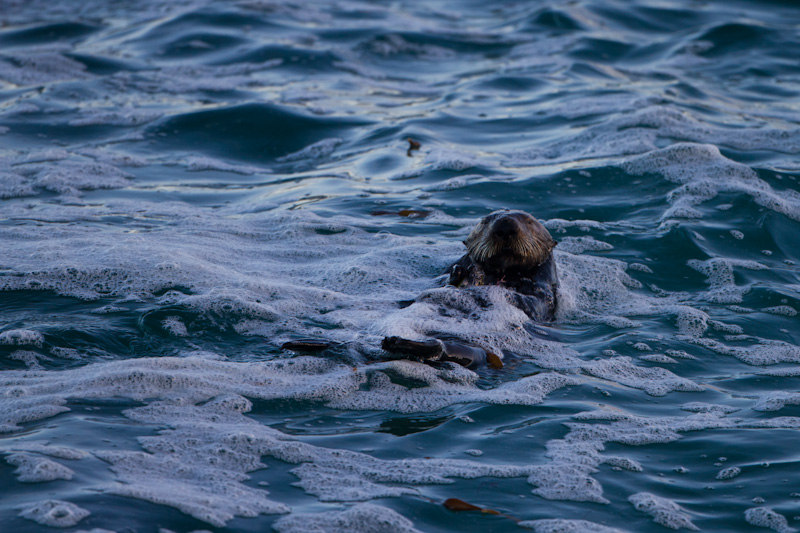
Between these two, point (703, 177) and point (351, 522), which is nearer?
point (351, 522)

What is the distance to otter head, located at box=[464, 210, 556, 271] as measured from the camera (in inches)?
236

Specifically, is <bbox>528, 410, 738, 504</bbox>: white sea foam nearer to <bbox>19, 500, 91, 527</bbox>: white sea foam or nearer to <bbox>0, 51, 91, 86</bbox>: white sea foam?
<bbox>19, 500, 91, 527</bbox>: white sea foam

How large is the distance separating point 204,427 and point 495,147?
6.59 m

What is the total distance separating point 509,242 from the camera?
237 inches

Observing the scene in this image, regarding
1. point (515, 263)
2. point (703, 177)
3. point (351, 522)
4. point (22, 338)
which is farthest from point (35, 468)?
→ point (703, 177)

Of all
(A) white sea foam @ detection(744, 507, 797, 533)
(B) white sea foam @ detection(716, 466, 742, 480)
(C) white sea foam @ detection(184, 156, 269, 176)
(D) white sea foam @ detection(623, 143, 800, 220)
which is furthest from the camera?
(C) white sea foam @ detection(184, 156, 269, 176)

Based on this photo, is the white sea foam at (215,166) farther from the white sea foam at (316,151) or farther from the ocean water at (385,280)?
the white sea foam at (316,151)

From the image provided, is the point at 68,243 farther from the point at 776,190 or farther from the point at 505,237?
the point at 776,190

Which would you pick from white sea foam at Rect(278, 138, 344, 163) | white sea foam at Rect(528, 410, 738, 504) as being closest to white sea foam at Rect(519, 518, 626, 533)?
white sea foam at Rect(528, 410, 738, 504)

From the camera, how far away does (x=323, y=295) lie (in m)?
6.06

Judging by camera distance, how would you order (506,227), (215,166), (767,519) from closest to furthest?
1. (767,519)
2. (506,227)
3. (215,166)

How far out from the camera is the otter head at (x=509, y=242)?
6.00m

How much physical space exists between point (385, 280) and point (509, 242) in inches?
40.5

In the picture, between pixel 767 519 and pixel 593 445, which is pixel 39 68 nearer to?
pixel 593 445
